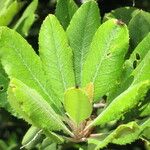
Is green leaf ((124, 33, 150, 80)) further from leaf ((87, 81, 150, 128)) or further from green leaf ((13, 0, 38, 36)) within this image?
green leaf ((13, 0, 38, 36))

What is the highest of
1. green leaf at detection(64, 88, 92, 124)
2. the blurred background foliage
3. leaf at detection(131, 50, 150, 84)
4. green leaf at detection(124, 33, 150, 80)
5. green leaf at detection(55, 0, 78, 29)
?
green leaf at detection(55, 0, 78, 29)

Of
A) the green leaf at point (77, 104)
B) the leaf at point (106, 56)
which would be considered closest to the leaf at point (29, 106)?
the green leaf at point (77, 104)

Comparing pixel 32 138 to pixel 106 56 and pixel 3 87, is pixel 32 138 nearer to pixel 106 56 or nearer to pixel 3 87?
pixel 3 87

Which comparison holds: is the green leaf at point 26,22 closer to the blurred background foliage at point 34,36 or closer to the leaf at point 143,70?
the blurred background foliage at point 34,36

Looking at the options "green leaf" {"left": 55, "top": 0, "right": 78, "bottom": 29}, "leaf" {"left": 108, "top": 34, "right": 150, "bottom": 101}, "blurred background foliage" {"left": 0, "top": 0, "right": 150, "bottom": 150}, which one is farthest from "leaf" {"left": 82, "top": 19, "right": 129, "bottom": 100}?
"blurred background foliage" {"left": 0, "top": 0, "right": 150, "bottom": 150}

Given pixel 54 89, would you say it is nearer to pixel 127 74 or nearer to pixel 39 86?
pixel 39 86

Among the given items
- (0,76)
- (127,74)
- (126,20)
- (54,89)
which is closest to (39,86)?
(54,89)
